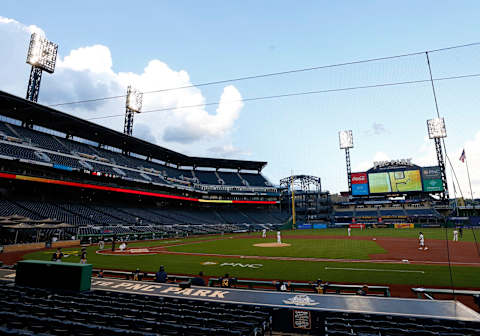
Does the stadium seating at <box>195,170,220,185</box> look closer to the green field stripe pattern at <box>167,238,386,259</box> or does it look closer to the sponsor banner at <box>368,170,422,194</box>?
the sponsor banner at <box>368,170,422,194</box>

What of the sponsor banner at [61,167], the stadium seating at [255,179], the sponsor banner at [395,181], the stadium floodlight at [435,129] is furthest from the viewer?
the stadium seating at [255,179]

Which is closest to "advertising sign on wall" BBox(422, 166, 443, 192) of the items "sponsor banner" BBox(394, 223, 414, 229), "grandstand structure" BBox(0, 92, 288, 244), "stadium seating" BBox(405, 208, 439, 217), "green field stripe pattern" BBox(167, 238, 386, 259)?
"stadium seating" BBox(405, 208, 439, 217)

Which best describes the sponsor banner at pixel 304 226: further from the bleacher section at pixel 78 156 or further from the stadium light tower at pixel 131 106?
the stadium light tower at pixel 131 106

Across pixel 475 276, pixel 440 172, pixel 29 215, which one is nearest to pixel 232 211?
pixel 29 215

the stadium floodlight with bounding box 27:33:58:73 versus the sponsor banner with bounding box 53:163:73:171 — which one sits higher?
the stadium floodlight with bounding box 27:33:58:73

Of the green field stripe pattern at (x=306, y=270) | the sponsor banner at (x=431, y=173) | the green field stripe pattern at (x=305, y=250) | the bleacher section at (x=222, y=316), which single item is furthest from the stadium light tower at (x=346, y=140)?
the bleacher section at (x=222, y=316)

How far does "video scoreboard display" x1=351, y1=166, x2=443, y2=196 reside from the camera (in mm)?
65750

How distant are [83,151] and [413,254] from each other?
54678 mm

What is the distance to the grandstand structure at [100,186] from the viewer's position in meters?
36.1

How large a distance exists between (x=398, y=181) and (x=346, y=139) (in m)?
20.2

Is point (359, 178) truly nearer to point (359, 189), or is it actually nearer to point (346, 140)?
point (359, 189)

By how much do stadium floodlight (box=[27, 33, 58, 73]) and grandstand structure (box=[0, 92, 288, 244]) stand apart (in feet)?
23.9

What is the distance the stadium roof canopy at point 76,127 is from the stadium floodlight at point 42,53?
23.5 ft

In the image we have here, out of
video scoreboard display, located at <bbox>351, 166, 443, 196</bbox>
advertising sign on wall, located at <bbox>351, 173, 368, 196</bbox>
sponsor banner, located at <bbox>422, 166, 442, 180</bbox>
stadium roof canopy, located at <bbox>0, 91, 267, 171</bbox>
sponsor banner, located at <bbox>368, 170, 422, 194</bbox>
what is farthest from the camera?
advertising sign on wall, located at <bbox>351, 173, 368, 196</bbox>
